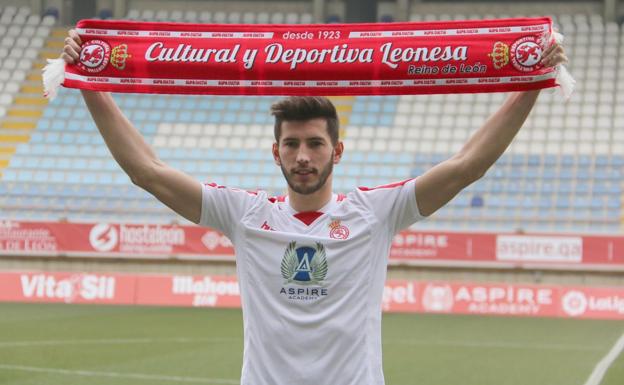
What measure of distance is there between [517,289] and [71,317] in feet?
26.5

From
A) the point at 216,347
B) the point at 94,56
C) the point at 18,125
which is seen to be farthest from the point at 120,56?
the point at 18,125

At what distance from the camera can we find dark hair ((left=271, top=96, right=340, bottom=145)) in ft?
10.9

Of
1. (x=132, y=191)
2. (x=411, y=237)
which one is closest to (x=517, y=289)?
(x=411, y=237)

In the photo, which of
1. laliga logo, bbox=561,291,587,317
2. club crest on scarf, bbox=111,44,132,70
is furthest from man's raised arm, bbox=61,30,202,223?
laliga logo, bbox=561,291,587,317

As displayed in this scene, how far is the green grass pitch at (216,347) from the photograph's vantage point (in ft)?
34.7

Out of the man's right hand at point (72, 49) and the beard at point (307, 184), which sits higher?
the man's right hand at point (72, 49)

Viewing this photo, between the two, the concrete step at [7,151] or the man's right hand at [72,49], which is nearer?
the man's right hand at [72,49]

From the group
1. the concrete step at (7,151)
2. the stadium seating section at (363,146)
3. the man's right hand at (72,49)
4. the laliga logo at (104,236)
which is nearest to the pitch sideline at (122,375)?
the man's right hand at (72,49)

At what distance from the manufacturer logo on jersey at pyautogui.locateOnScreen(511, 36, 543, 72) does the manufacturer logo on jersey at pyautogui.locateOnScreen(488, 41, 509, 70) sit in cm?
3

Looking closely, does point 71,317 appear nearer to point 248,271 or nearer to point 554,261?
point 554,261

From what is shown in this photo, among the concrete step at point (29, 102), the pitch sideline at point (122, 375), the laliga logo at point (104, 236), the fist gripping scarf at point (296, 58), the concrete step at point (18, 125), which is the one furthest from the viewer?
the concrete step at point (29, 102)

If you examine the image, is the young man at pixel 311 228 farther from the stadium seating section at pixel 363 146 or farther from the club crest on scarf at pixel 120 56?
the stadium seating section at pixel 363 146

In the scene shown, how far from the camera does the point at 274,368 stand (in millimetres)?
3244

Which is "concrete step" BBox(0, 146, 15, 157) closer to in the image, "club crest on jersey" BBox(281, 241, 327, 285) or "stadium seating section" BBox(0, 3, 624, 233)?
"stadium seating section" BBox(0, 3, 624, 233)
